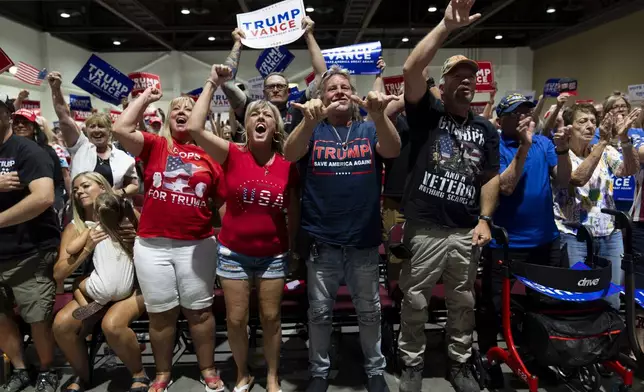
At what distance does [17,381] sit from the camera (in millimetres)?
2863

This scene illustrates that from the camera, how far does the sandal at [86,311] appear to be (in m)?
2.71

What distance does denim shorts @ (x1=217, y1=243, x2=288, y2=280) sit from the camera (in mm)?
2561

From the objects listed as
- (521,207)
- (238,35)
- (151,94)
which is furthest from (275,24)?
(521,207)

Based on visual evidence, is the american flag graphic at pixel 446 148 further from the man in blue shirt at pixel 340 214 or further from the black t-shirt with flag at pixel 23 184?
the black t-shirt with flag at pixel 23 184

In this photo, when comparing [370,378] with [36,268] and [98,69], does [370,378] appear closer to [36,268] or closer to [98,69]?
[36,268]

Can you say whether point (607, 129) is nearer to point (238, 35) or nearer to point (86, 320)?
point (238, 35)

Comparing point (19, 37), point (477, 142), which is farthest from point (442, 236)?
point (19, 37)

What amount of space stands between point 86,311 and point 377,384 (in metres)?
1.85

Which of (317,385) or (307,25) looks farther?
(307,25)

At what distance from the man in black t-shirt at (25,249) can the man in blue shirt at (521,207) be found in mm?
2854

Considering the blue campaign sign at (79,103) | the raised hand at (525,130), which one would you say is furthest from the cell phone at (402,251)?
the blue campaign sign at (79,103)

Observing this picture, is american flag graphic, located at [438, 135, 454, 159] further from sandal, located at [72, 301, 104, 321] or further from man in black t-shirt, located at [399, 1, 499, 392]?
sandal, located at [72, 301, 104, 321]

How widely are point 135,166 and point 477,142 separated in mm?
2819

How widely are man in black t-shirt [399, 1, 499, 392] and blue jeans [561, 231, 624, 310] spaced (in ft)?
2.52
